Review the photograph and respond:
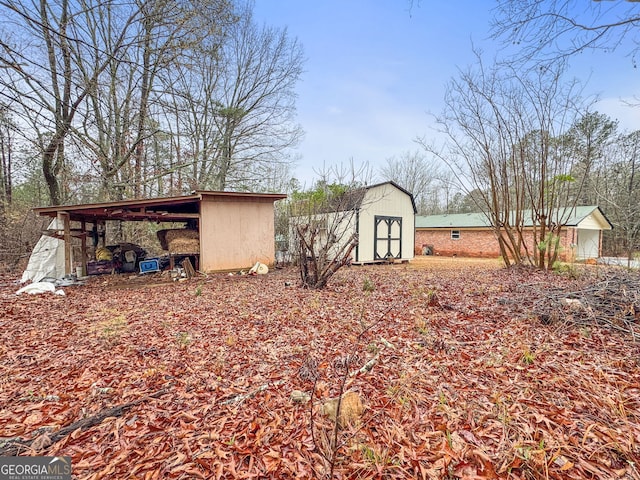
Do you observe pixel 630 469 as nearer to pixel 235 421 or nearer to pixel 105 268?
pixel 235 421

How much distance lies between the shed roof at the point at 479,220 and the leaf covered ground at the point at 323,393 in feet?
40.1

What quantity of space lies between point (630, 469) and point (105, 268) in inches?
435

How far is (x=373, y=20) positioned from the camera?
4.91 meters

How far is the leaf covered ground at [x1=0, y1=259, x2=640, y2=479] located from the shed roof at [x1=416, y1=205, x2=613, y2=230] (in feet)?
40.1

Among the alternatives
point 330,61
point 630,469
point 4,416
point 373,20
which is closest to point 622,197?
point 330,61

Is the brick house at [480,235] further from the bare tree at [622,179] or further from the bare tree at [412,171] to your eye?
the bare tree at [412,171]

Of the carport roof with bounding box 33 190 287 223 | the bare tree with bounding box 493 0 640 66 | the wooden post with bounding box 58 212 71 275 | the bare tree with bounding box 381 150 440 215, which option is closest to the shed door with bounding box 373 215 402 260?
the carport roof with bounding box 33 190 287 223

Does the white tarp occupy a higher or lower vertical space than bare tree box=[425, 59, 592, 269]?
lower

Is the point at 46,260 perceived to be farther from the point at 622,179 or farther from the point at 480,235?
the point at 622,179

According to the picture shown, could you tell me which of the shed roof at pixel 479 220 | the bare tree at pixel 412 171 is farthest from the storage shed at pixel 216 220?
the bare tree at pixel 412 171

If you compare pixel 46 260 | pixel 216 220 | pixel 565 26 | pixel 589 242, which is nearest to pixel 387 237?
pixel 216 220

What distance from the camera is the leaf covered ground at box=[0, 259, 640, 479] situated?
1646 mm

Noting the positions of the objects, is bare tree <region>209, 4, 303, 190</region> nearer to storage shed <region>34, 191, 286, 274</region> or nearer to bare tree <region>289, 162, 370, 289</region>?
bare tree <region>289, 162, 370, 289</region>

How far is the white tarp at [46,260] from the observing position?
307 inches
